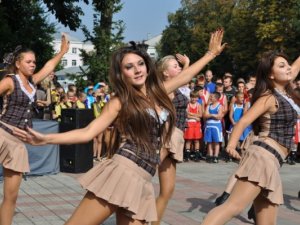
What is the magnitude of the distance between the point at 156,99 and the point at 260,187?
133 centimetres

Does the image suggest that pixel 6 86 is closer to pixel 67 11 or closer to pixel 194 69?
pixel 194 69

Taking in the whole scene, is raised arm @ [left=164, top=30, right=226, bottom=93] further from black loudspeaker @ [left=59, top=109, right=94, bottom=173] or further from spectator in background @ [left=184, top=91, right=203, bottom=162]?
spectator in background @ [left=184, top=91, right=203, bottom=162]

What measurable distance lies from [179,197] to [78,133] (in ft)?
16.8

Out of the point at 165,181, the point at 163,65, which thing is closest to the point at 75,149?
the point at 163,65

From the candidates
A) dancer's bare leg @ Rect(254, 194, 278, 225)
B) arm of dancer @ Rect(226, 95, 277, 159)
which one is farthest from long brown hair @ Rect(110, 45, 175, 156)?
dancer's bare leg @ Rect(254, 194, 278, 225)

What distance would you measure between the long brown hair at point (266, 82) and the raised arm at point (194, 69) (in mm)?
431

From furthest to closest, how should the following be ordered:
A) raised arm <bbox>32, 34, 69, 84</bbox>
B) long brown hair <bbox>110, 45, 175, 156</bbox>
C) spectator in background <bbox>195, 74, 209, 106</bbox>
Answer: spectator in background <bbox>195, 74, 209, 106</bbox>
raised arm <bbox>32, 34, 69, 84</bbox>
long brown hair <bbox>110, 45, 175, 156</bbox>

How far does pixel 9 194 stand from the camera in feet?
18.6

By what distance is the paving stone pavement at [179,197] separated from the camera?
7145 mm

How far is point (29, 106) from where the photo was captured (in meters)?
6.01

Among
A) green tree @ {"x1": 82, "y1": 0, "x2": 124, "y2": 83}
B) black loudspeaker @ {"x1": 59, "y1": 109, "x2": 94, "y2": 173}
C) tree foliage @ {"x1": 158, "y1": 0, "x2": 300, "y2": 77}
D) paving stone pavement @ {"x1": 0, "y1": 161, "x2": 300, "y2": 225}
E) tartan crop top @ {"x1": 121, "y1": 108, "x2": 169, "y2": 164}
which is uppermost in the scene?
tree foliage @ {"x1": 158, "y1": 0, "x2": 300, "y2": 77}

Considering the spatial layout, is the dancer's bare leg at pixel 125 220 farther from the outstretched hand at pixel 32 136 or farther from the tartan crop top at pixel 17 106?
the tartan crop top at pixel 17 106

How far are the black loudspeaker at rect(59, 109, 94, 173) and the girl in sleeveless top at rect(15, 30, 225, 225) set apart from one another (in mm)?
7370

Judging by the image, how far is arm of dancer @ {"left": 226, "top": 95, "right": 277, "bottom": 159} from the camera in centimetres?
486
